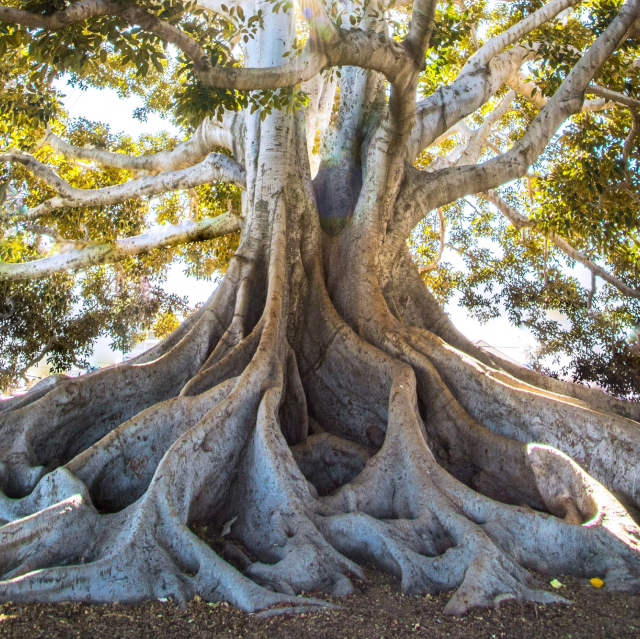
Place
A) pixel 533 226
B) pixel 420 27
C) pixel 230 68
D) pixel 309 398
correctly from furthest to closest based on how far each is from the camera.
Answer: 1. pixel 533 226
2. pixel 309 398
3. pixel 420 27
4. pixel 230 68

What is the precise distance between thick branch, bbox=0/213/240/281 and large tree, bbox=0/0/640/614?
0.14ft

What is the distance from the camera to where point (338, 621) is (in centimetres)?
289

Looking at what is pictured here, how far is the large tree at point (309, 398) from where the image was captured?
344 cm

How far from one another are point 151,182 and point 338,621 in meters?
6.63

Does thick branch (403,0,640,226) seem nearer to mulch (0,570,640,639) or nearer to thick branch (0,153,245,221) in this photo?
thick branch (0,153,245,221)

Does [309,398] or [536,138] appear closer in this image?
[309,398]

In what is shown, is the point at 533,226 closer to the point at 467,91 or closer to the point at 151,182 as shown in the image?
the point at 467,91

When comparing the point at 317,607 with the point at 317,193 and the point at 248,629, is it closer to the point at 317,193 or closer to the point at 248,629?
the point at 248,629

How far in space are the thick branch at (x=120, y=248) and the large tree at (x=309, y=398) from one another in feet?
0.14

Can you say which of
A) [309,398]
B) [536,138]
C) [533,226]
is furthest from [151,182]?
[533,226]

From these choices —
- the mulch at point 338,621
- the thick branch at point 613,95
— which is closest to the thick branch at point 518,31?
the thick branch at point 613,95

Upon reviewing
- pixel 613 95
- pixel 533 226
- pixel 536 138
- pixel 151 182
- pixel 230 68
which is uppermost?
pixel 613 95

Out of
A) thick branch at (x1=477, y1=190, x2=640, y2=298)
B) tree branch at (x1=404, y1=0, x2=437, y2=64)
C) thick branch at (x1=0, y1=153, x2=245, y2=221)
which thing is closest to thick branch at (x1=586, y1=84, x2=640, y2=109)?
thick branch at (x1=477, y1=190, x2=640, y2=298)

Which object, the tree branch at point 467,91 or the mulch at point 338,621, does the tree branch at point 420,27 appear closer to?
the tree branch at point 467,91
